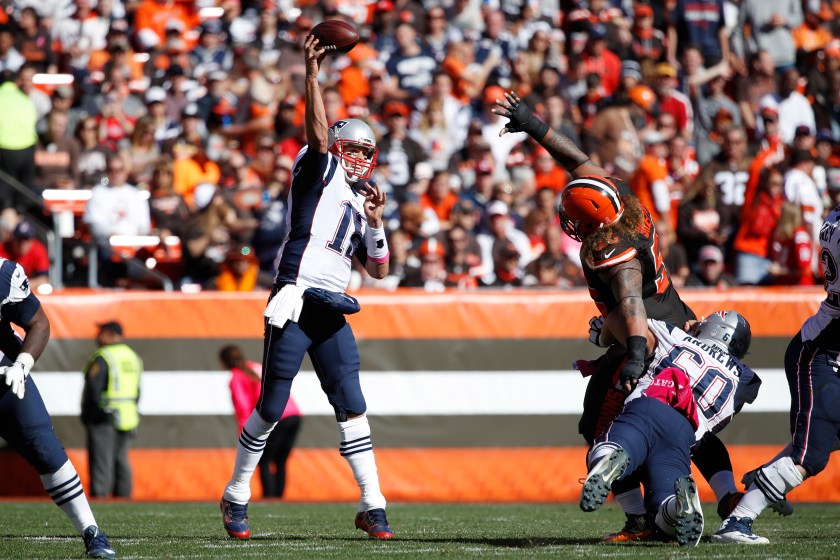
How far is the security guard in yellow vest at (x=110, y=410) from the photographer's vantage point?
10039 millimetres

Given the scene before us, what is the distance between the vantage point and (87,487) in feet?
33.1

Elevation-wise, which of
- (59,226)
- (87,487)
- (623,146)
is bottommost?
(87,487)

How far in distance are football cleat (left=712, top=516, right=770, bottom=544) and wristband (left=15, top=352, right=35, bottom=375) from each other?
3.29 m

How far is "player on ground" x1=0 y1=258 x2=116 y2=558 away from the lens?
567 cm

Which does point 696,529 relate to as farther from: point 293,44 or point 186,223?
point 293,44

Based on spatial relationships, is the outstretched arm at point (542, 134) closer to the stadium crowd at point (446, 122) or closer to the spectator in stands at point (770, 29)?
the stadium crowd at point (446, 122)

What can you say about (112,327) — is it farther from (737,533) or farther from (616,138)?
(616,138)

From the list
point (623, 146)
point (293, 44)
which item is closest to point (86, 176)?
point (293, 44)

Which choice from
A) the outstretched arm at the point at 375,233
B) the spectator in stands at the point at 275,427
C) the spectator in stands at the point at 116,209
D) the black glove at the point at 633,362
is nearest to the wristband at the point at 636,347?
the black glove at the point at 633,362

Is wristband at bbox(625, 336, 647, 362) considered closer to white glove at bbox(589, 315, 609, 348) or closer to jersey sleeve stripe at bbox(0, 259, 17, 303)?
white glove at bbox(589, 315, 609, 348)

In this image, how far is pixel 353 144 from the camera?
6902mm

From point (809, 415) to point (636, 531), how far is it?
39.8 inches

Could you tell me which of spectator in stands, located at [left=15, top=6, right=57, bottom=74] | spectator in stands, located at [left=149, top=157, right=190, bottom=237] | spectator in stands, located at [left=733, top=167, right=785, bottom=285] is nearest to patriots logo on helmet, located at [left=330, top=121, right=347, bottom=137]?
spectator in stands, located at [left=149, top=157, right=190, bottom=237]

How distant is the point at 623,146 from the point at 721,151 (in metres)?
1.04
